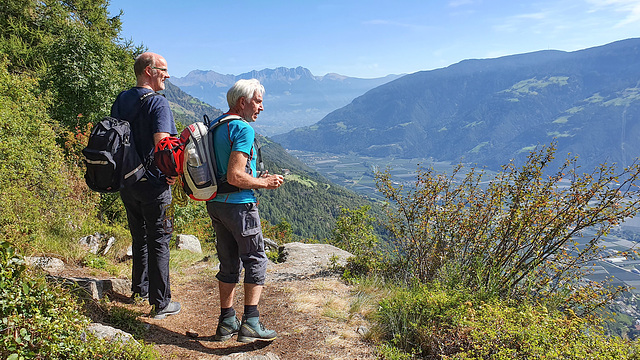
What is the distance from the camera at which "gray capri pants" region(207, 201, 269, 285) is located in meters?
2.99

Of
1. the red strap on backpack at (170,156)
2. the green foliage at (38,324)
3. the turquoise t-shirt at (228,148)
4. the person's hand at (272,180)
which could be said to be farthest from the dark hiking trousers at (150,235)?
the person's hand at (272,180)

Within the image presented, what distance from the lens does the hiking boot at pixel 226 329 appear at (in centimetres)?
333

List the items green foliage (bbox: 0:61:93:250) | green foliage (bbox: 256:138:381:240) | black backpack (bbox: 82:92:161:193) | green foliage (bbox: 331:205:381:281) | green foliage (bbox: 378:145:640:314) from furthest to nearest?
green foliage (bbox: 256:138:381:240) < green foliage (bbox: 331:205:381:281) < green foliage (bbox: 0:61:93:250) < green foliage (bbox: 378:145:640:314) < black backpack (bbox: 82:92:161:193)

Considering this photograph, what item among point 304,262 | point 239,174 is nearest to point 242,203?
point 239,174

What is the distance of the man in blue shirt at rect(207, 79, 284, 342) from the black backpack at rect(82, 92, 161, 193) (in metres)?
0.79

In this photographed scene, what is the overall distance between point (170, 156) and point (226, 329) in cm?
170

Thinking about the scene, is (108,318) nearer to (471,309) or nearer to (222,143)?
(222,143)

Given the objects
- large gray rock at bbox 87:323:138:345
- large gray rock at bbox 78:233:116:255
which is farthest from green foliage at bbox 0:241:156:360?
large gray rock at bbox 78:233:116:255

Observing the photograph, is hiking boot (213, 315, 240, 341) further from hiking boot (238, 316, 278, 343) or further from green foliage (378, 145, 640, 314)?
green foliage (378, 145, 640, 314)

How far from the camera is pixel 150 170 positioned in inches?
129

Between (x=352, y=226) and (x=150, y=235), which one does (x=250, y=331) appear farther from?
(x=352, y=226)

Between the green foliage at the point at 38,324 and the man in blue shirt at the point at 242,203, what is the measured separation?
0.93m

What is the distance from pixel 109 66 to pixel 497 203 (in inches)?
604

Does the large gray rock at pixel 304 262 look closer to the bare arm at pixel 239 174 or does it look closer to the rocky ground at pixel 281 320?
the rocky ground at pixel 281 320
